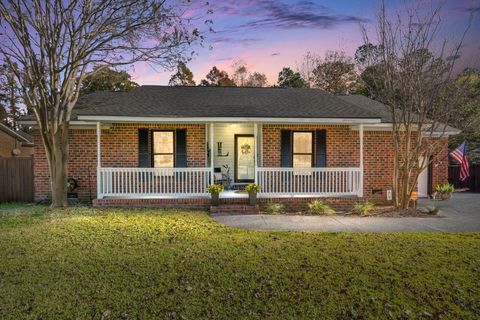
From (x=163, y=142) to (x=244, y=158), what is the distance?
10.9ft

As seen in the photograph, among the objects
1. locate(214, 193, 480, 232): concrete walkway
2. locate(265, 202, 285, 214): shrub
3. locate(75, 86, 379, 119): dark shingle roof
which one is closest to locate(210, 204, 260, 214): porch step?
locate(265, 202, 285, 214): shrub

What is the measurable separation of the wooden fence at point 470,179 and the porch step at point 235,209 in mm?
13090

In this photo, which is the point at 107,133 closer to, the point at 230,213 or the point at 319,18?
the point at 230,213

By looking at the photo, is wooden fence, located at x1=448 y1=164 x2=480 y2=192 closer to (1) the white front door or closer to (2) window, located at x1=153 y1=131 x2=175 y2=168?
(1) the white front door

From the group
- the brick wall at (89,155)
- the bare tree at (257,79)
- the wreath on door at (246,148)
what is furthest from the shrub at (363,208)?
the bare tree at (257,79)

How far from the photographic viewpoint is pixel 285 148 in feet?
40.0

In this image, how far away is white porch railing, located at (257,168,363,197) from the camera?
1072 cm

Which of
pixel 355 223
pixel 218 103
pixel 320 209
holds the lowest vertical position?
pixel 355 223

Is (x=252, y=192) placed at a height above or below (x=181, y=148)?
below

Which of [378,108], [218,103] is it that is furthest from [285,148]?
[378,108]

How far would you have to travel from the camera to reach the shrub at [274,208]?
9.91m

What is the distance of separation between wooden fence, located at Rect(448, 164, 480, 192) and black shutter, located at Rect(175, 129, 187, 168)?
14.2m

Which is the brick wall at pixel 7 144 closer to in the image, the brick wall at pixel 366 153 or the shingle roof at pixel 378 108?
the brick wall at pixel 366 153

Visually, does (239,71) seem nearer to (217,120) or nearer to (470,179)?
(470,179)
